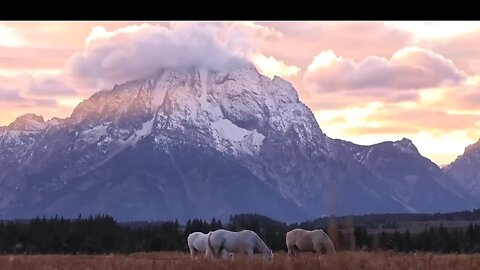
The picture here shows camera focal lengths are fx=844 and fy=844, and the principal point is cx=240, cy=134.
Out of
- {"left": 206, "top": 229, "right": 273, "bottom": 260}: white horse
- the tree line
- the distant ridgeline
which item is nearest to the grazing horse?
{"left": 206, "top": 229, "right": 273, "bottom": 260}: white horse

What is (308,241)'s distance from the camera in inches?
1452

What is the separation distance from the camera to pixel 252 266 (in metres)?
12.1

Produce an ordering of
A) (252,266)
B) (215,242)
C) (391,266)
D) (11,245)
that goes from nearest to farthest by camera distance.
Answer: (252,266)
(391,266)
(215,242)
(11,245)

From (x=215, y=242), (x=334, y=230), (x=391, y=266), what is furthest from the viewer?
(x=215, y=242)

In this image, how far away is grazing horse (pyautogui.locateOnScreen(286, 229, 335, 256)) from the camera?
1400 inches

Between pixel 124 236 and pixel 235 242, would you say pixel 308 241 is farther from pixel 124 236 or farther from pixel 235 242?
pixel 124 236

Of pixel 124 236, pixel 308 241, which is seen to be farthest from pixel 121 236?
pixel 308 241

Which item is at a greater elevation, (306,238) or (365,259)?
(306,238)

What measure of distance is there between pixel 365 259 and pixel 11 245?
98.8 m

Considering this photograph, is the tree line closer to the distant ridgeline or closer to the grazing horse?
the distant ridgeline
